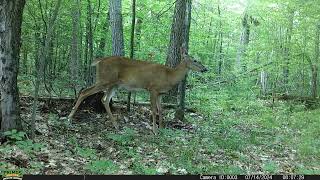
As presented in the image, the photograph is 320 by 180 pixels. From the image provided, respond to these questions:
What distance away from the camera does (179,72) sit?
10.2 metres

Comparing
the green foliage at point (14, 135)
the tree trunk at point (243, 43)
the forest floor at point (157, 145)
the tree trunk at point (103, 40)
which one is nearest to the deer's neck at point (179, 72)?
the forest floor at point (157, 145)

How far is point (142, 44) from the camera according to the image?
2011 centimetres

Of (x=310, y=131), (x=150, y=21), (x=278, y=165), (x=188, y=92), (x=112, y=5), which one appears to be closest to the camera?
(x=278, y=165)

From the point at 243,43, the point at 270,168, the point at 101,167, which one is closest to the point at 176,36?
the point at 270,168

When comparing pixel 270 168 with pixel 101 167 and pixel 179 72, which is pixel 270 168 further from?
pixel 179 72

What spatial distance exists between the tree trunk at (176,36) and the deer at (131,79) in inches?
46.8

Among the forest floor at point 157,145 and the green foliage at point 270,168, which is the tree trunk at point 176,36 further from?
the green foliage at point 270,168

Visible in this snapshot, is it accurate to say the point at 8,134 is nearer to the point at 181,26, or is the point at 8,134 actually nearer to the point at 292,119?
the point at 181,26

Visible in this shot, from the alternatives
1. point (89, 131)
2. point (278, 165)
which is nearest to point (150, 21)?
point (89, 131)

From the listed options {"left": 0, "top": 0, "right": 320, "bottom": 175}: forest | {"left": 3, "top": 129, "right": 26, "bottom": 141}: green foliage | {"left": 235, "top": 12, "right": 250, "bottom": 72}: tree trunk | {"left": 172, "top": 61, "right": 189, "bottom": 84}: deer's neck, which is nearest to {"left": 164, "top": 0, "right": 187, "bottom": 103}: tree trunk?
{"left": 0, "top": 0, "right": 320, "bottom": 175}: forest

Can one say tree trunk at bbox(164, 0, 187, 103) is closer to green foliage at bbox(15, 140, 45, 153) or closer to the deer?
the deer

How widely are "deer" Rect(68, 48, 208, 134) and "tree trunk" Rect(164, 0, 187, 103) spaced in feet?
3.90

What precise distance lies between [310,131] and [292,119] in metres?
2.00

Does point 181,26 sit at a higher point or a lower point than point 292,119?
higher
